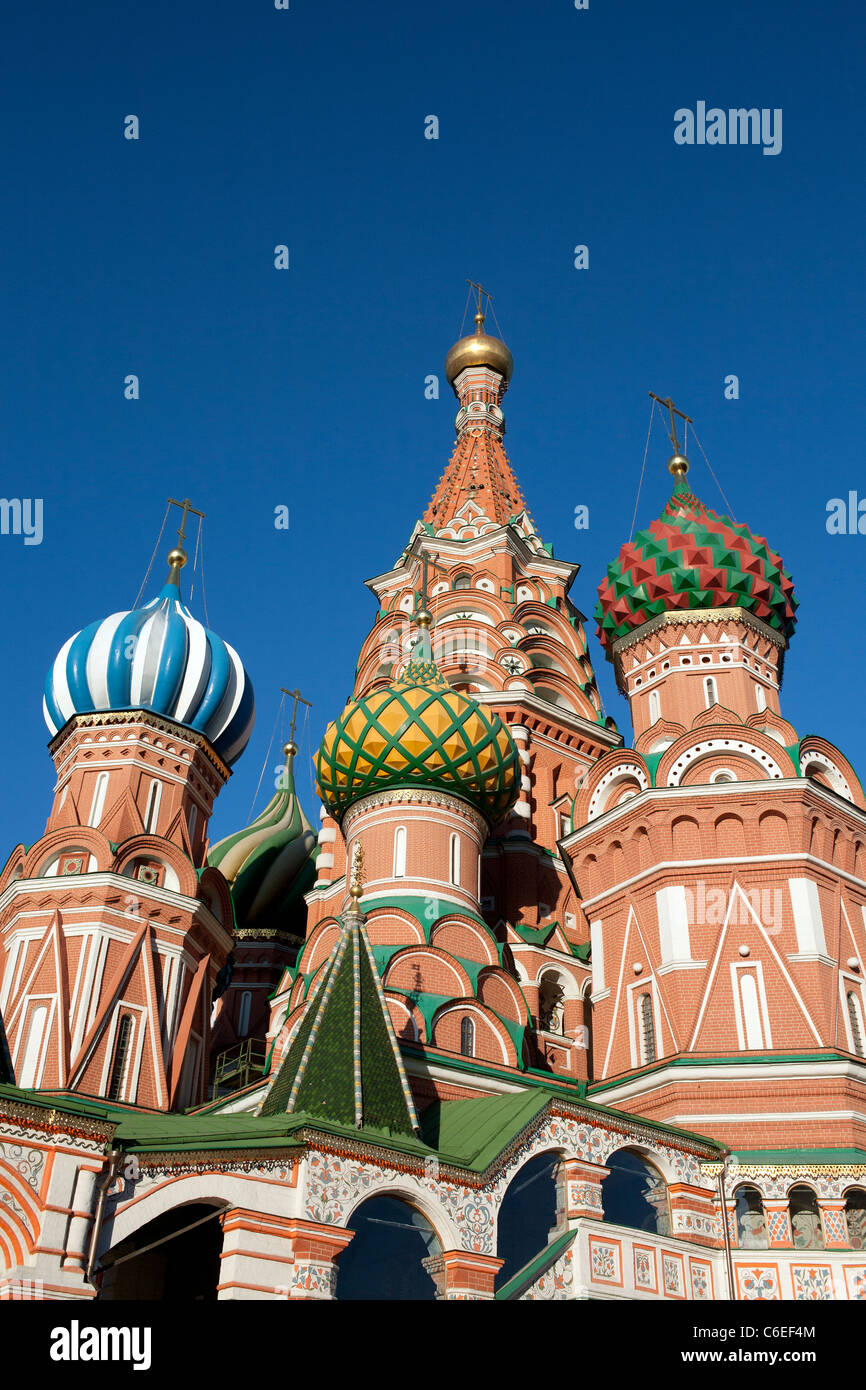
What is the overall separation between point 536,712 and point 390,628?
3.99 m

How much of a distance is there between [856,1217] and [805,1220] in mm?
523

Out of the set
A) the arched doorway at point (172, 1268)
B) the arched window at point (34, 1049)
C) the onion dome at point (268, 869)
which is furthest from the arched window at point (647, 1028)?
the onion dome at point (268, 869)

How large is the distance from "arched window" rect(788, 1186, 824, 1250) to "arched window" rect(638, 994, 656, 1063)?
2.38 m

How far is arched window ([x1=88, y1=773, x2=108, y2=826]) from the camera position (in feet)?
62.1

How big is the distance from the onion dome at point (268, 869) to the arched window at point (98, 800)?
678cm

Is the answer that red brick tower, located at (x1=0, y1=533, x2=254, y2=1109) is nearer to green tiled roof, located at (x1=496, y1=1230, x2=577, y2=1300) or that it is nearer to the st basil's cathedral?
the st basil's cathedral

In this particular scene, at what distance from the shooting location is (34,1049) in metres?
16.5

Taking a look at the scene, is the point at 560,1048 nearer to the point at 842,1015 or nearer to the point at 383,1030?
the point at 842,1015

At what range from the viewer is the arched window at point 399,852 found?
16.8 meters

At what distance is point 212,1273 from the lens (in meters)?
12.8

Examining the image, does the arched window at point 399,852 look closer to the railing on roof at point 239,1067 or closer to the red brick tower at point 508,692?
the red brick tower at point 508,692

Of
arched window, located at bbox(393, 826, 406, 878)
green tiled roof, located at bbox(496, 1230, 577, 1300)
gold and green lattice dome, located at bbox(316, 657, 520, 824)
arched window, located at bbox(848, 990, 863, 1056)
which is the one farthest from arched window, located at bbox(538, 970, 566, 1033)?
green tiled roof, located at bbox(496, 1230, 577, 1300)

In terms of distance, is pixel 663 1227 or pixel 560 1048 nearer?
pixel 663 1227

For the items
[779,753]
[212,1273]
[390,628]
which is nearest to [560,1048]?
[779,753]
